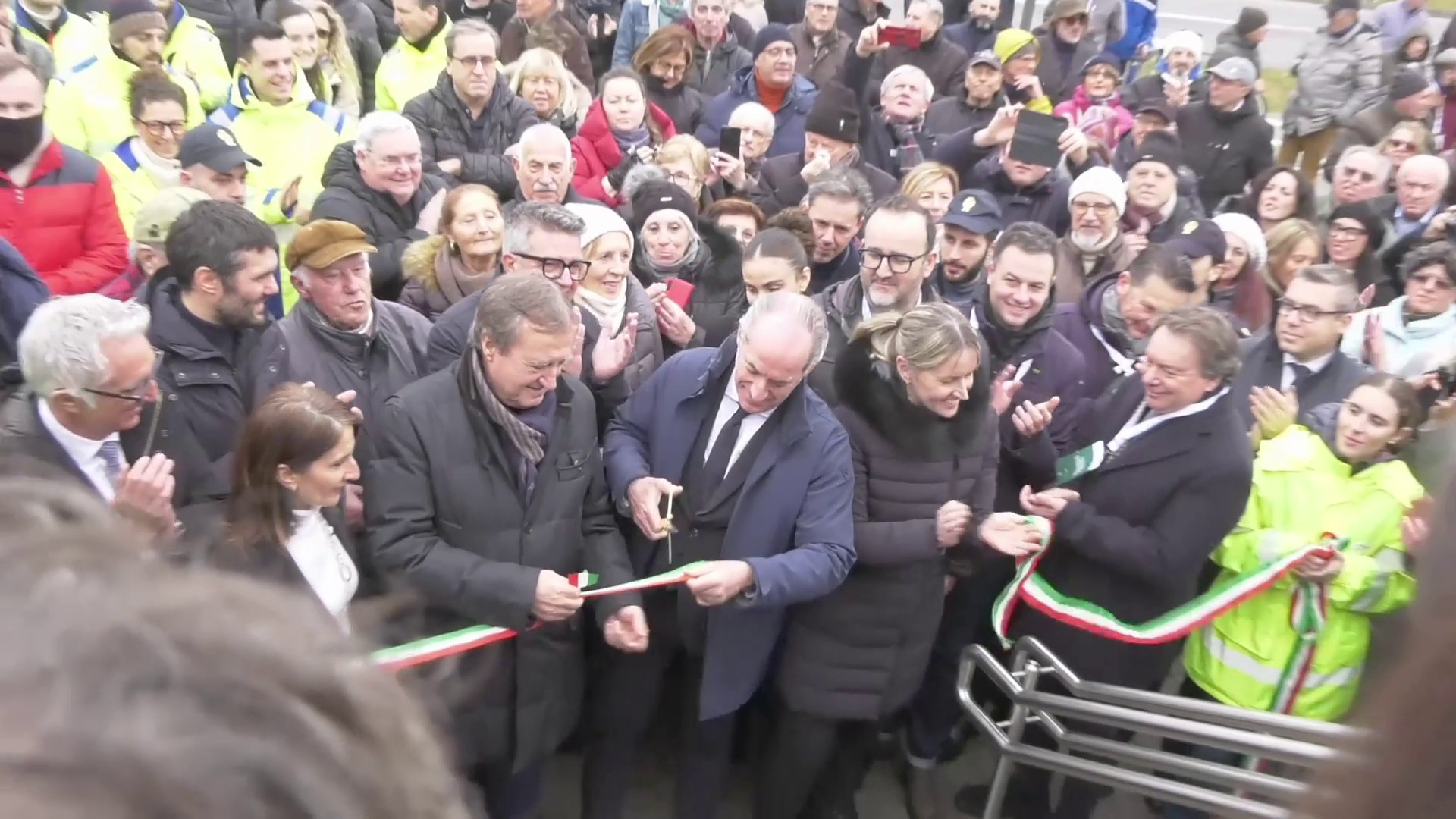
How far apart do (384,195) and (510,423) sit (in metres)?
2.12

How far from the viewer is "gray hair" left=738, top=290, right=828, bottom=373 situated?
10.6 feet

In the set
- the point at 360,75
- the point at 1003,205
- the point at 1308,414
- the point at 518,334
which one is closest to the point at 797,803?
the point at 518,334

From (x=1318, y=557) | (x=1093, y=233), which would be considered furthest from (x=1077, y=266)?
(x=1318, y=557)

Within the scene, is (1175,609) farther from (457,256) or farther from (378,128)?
(378,128)

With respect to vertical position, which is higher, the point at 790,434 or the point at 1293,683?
the point at 790,434

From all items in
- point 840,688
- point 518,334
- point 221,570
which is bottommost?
point 840,688

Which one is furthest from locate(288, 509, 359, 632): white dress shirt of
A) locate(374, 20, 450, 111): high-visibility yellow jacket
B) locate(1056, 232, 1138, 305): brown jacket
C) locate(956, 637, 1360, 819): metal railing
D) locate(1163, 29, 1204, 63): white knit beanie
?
locate(1163, 29, 1204, 63): white knit beanie

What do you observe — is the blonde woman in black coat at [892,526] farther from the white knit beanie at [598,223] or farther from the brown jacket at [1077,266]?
the brown jacket at [1077,266]

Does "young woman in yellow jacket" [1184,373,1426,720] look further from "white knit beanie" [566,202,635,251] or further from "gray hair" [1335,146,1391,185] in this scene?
"gray hair" [1335,146,1391,185]

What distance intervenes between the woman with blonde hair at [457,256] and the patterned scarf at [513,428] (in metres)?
1.22

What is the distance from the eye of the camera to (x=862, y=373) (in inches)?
140

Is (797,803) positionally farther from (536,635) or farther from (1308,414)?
(1308,414)

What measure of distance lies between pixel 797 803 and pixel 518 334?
186 centimetres

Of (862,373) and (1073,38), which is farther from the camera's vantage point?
(1073,38)
